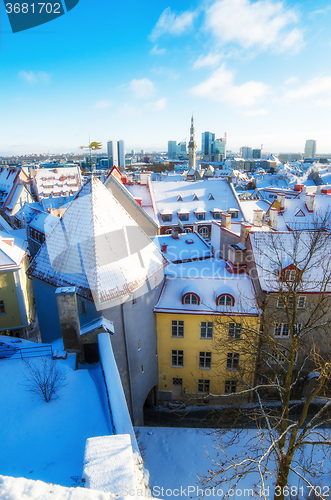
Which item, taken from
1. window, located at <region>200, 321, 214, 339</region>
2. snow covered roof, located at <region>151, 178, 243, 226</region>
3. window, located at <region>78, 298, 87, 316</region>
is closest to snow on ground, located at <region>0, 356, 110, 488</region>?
window, located at <region>78, 298, 87, 316</region>

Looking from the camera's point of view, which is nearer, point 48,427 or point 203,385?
point 48,427

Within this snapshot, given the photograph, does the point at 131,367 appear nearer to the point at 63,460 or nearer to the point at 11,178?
the point at 63,460

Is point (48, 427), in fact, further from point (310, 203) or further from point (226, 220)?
point (310, 203)

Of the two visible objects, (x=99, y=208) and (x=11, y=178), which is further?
(x=11, y=178)

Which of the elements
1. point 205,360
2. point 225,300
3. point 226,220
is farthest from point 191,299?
point 226,220


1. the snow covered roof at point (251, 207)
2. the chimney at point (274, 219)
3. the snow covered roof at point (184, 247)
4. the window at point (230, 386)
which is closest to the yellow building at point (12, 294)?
the snow covered roof at point (184, 247)

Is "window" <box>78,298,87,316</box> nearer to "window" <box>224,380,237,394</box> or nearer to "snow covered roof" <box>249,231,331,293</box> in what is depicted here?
"snow covered roof" <box>249,231,331,293</box>

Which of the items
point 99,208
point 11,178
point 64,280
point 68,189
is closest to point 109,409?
point 64,280
